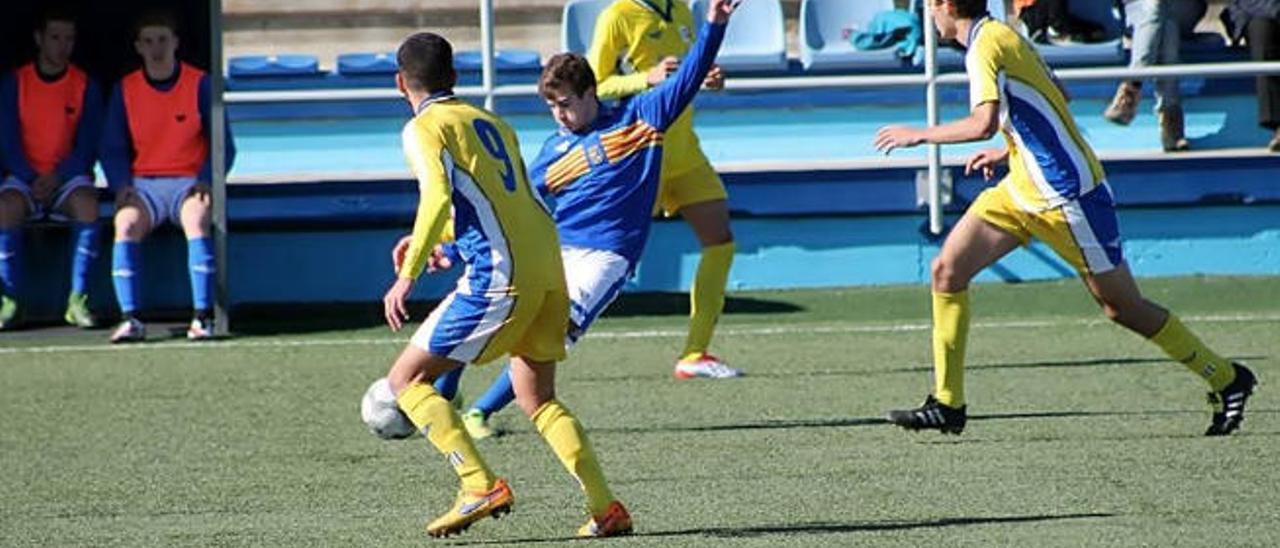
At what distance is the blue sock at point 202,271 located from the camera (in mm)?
12414

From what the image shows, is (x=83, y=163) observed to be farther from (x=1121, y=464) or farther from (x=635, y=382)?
(x=1121, y=464)

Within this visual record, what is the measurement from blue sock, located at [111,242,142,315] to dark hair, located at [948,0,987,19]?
17.0ft

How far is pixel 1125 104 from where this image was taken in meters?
14.6

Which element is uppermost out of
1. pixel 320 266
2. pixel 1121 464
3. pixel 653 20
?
pixel 653 20

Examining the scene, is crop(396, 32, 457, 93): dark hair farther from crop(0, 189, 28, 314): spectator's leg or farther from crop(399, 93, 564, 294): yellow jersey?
crop(0, 189, 28, 314): spectator's leg

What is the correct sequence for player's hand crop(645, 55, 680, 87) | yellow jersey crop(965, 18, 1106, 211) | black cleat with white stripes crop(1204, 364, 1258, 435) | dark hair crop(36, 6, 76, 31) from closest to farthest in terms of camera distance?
yellow jersey crop(965, 18, 1106, 211), black cleat with white stripes crop(1204, 364, 1258, 435), player's hand crop(645, 55, 680, 87), dark hair crop(36, 6, 76, 31)

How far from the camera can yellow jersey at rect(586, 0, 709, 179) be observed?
34.7 ft

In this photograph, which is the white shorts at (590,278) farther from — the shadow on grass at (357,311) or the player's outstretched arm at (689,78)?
the shadow on grass at (357,311)

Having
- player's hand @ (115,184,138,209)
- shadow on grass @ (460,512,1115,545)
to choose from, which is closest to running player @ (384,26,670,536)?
Result: shadow on grass @ (460,512,1115,545)

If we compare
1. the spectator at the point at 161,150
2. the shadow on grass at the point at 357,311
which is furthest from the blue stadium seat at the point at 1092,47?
the spectator at the point at 161,150

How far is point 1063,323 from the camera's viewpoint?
1222cm

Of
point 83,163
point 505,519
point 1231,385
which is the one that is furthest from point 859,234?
point 505,519

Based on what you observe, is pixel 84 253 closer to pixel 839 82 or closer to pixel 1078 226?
pixel 839 82

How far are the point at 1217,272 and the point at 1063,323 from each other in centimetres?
168
